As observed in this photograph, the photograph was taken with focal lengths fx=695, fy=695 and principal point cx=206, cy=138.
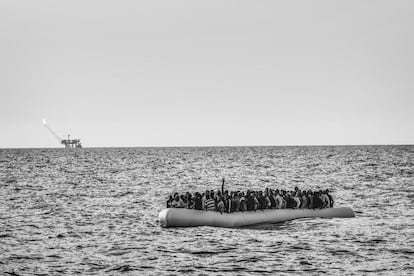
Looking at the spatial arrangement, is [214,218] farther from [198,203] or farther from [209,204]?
[198,203]

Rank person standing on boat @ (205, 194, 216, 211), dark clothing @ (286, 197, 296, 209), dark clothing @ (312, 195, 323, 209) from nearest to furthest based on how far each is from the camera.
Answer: person standing on boat @ (205, 194, 216, 211) < dark clothing @ (286, 197, 296, 209) < dark clothing @ (312, 195, 323, 209)

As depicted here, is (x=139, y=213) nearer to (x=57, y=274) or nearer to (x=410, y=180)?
(x=57, y=274)

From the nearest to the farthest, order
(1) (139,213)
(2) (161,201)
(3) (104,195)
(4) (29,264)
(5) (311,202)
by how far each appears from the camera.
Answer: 1. (4) (29,264)
2. (5) (311,202)
3. (1) (139,213)
4. (2) (161,201)
5. (3) (104,195)

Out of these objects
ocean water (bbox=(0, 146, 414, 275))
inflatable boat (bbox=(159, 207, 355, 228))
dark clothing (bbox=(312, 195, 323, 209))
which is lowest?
ocean water (bbox=(0, 146, 414, 275))

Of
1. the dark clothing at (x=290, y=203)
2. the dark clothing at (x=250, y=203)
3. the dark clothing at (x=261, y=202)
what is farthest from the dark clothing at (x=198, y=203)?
the dark clothing at (x=290, y=203)

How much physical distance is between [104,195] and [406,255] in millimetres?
38577

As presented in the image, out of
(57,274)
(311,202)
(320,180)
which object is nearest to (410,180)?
(320,180)

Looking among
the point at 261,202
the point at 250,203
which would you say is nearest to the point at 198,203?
the point at 250,203

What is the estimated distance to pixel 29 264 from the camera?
2950cm

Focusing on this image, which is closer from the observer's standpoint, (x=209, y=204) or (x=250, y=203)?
(x=209, y=204)

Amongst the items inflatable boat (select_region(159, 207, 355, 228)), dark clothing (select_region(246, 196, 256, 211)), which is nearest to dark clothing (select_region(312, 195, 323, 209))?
inflatable boat (select_region(159, 207, 355, 228))

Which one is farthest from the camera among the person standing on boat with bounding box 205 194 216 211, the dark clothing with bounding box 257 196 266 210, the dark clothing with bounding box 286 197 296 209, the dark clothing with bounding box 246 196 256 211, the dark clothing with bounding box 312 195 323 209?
the dark clothing with bounding box 312 195 323 209

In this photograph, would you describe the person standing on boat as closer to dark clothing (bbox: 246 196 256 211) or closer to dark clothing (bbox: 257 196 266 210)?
dark clothing (bbox: 246 196 256 211)

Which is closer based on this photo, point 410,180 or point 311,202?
point 311,202
